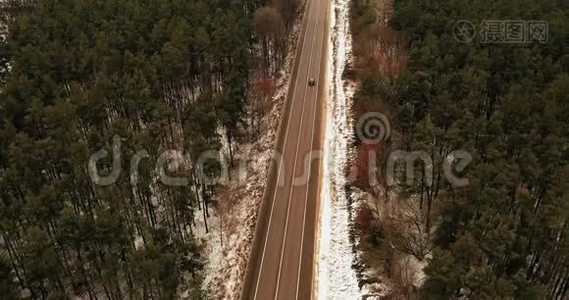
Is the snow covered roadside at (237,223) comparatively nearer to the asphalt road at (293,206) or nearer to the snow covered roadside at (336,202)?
the asphalt road at (293,206)

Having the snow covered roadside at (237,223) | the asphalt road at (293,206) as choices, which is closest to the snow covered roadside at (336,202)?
the asphalt road at (293,206)

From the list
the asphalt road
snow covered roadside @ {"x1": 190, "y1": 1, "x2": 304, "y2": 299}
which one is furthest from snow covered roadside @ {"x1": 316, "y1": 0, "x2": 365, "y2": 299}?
snow covered roadside @ {"x1": 190, "y1": 1, "x2": 304, "y2": 299}


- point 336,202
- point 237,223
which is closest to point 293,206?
point 336,202

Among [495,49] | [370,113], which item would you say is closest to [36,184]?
[370,113]

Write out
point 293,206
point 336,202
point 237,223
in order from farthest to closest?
1. point 336,202
2. point 237,223
3. point 293,206

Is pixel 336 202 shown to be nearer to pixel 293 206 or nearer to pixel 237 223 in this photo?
pixel 293 206

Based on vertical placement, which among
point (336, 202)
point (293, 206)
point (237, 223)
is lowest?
point (237, 223)
